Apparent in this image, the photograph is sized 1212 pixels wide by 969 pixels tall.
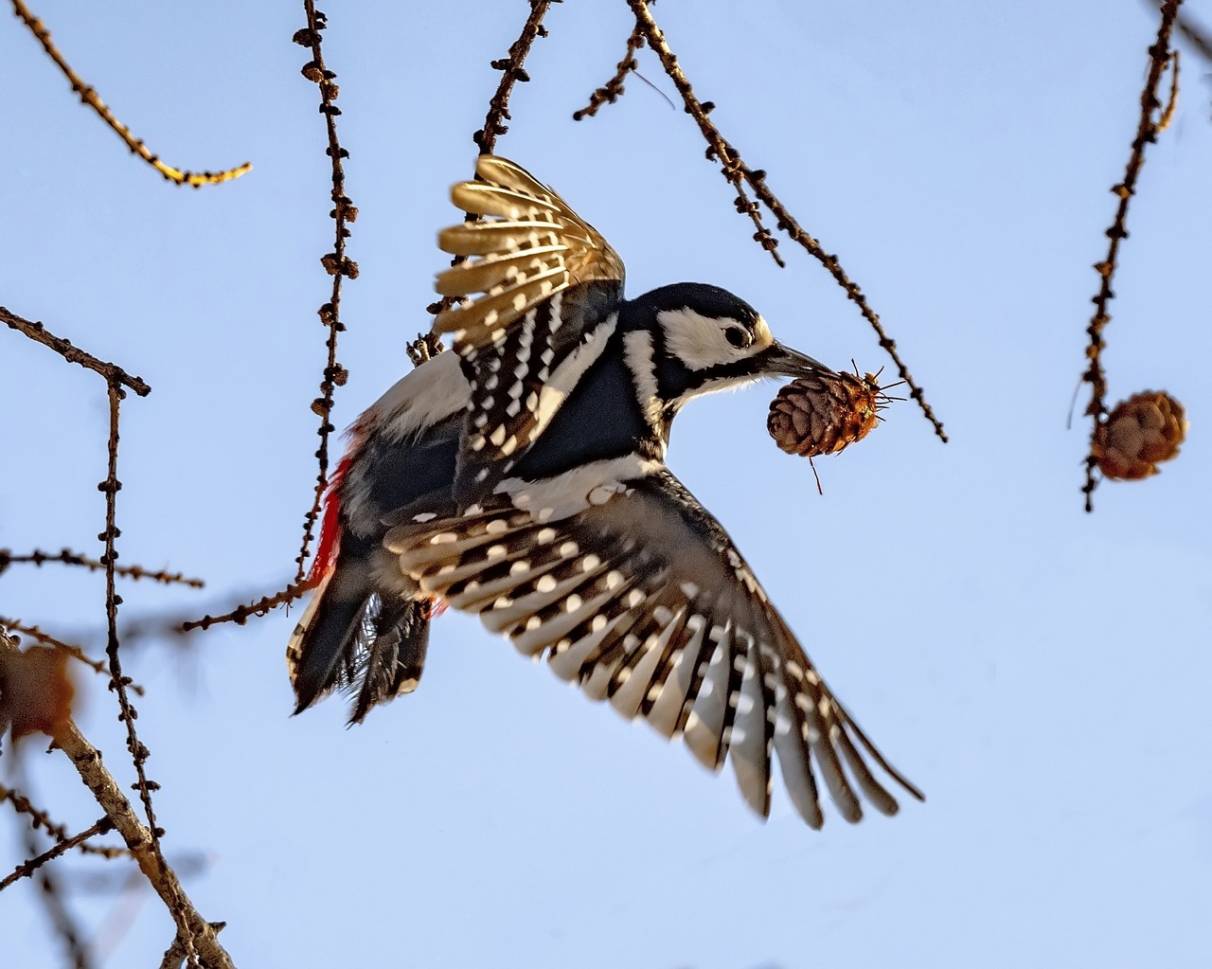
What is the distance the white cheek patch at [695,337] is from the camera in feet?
7.66

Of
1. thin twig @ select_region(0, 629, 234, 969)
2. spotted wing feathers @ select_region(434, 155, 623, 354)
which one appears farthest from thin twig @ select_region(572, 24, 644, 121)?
thin twig @ select_region(0, 629, 234, 969)

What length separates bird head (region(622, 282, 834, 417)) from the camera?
7.62ft

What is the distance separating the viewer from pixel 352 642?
7.95 feet

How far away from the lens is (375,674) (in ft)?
8.09

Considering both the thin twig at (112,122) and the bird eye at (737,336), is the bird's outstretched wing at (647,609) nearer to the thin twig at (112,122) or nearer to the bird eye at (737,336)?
the bird eye at (737,336)

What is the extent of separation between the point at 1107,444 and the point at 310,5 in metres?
1.04

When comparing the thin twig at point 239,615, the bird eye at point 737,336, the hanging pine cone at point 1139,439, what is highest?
the bird eye at point 737,336

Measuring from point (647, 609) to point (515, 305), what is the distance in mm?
588

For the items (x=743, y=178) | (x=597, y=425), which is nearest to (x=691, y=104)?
(x=743, y=178)

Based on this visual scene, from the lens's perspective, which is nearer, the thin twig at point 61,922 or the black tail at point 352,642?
the thin twig at point 61,922

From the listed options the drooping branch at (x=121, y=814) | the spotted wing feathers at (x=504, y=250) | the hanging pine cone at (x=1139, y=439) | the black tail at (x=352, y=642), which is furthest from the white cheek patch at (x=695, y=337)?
the drooping branch at (x=121, y=814)

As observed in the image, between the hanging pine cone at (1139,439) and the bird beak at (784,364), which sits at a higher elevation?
the bird beak at (784,364)

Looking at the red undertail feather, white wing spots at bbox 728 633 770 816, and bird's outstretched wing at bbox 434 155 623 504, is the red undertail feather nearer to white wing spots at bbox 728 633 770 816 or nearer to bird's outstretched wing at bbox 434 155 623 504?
bird's outstretched wing at bbox 434 155 623 504

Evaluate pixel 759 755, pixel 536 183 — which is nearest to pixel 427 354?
pixel 536 183
